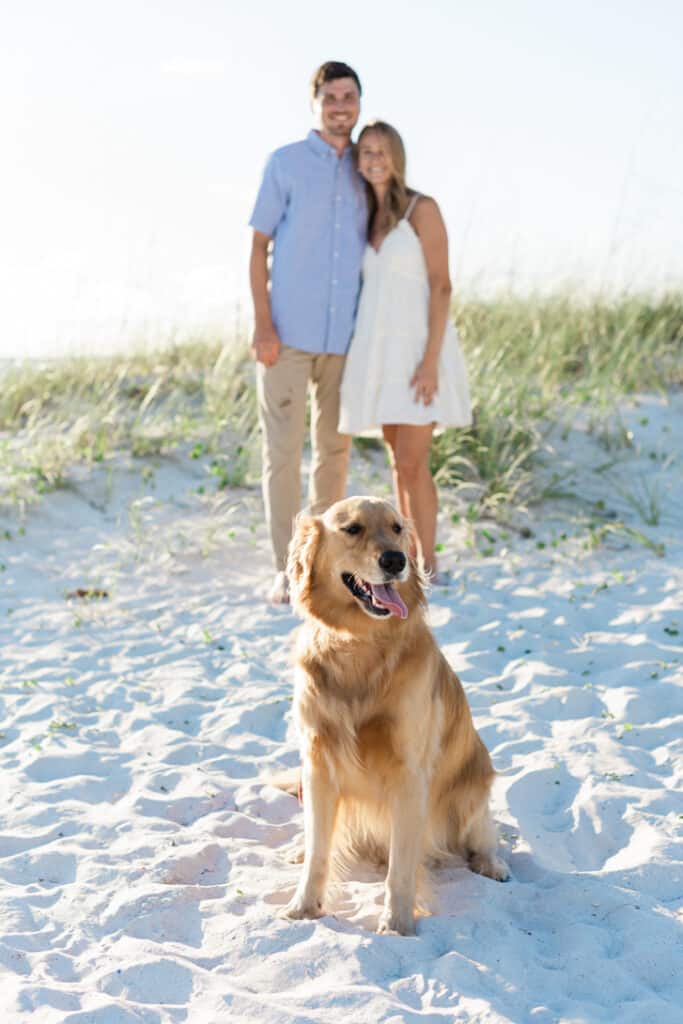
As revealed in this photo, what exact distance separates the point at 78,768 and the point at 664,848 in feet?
7.00

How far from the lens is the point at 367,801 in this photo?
10.2 ft

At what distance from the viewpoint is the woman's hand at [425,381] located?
18.5ft

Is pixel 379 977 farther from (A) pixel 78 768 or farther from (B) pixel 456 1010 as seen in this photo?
(A) pixel 78 768

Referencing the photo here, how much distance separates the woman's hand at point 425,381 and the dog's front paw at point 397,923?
3107 millimetres

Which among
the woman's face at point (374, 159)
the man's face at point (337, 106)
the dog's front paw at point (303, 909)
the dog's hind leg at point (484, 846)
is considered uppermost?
the man's face at point (337, 106)

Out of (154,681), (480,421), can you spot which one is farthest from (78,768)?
(480,421)

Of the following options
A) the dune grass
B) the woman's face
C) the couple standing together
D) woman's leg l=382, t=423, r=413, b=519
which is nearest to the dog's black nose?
the couple standing together

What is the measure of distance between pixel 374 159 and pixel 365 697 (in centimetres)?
321

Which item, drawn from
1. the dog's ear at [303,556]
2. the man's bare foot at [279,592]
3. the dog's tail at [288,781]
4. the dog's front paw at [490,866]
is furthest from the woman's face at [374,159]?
the dog's front paw at [490,866]

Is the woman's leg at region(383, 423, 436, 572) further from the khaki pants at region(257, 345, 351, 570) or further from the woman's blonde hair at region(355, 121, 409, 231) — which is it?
the woman's blonde hair at region(355, 121, 409, 231)

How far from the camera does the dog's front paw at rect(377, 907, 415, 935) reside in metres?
3.00

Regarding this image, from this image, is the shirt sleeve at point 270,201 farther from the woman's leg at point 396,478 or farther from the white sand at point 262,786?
the white sand at point 262,786

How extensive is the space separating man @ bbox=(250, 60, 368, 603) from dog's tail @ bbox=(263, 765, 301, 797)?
1.92m

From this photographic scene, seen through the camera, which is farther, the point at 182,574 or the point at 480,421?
the point at 480,421
